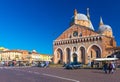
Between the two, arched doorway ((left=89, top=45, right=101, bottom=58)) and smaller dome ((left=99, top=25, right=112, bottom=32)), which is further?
smaller dome ((left=99, top=25, right=112, bottom=32))

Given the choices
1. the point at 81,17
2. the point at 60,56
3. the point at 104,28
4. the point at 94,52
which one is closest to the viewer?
the point at 94,52

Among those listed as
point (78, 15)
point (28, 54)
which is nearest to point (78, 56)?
point (78, 15)

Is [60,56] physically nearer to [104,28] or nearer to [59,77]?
[104,28]

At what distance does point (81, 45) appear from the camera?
250 feet

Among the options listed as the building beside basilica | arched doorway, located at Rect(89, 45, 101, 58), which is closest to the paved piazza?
the building beside basilica

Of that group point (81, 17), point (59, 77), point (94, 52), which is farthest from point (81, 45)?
point (59, 77)

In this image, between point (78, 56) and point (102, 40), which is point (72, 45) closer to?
point (78, 56)

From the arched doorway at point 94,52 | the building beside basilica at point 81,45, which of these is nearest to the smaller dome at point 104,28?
the building beside basilica at point 81,45

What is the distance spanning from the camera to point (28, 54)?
157750 millimetres

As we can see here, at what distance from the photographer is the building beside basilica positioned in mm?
71812

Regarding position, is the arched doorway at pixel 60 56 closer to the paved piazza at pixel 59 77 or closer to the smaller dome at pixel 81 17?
the smaller dome at pixel 81 17

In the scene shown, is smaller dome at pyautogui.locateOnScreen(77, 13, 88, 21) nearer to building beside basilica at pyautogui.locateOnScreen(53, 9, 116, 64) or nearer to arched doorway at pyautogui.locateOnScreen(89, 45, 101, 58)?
building beside basilica at pyautogui.locateOnScreen(53, 9, 116, 64)

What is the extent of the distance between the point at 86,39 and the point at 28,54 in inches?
3436

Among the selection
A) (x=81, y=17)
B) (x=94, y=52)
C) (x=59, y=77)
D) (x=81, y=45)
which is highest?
(x=81, y=17)
